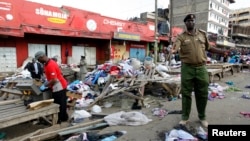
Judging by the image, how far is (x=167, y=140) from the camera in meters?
3.24

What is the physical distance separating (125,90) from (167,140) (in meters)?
3.31

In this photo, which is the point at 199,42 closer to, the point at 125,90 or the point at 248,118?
the point at 248,118

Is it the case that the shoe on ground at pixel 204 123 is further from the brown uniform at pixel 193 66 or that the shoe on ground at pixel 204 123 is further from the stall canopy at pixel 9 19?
the stall canopy at pixel 9 19

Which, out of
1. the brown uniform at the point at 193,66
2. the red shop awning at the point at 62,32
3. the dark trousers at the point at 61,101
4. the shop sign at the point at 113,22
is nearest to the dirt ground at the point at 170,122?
the dark trousers at the point at 61,101

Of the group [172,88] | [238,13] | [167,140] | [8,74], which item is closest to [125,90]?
[172,88]

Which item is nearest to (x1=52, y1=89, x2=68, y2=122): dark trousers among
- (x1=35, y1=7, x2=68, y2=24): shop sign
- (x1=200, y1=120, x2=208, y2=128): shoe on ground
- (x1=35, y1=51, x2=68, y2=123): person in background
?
(x1=35, y1=51, x2=68, y2=123): person in background

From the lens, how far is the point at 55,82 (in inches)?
197

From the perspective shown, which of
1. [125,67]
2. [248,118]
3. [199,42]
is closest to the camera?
[199,42]

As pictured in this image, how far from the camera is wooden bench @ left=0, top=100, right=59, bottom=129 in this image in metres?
4.09

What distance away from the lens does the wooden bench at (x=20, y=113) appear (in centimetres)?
409

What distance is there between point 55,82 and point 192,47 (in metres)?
3.11

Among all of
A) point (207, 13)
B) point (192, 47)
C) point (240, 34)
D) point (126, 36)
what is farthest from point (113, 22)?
point (240, 34)

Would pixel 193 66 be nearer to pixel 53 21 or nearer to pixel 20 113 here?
pixel 20 113

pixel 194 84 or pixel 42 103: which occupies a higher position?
pixel 194 84
